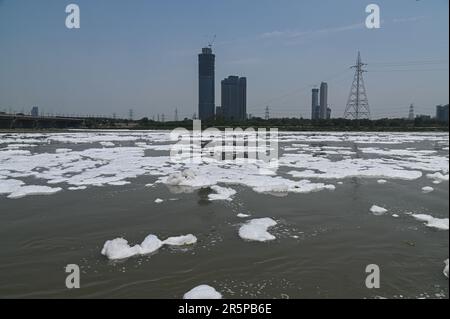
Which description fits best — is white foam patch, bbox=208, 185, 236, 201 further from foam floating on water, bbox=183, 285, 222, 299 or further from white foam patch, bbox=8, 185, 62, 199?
foam floating on water, bbox=183, 285, 222, 299

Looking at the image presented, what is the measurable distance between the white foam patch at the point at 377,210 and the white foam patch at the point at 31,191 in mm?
7903

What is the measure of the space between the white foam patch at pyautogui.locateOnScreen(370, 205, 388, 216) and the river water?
0.15 m

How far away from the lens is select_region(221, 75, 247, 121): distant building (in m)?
111

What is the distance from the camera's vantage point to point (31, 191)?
9836 millimetres

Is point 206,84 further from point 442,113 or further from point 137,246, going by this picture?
point 442,113

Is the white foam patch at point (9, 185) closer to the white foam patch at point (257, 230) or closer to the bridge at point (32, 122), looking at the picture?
the white foam patch at point (257, 230)

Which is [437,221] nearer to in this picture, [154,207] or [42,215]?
[154,207]

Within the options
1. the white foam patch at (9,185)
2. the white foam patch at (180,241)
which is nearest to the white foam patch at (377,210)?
the white foam patch at (180,241)

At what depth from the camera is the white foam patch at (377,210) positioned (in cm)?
759

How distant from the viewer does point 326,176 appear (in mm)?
12203

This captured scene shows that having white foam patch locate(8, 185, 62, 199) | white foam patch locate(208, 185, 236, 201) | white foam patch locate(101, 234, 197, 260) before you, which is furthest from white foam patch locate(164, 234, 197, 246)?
white foam patch locate(8, 185, 62, 199)
